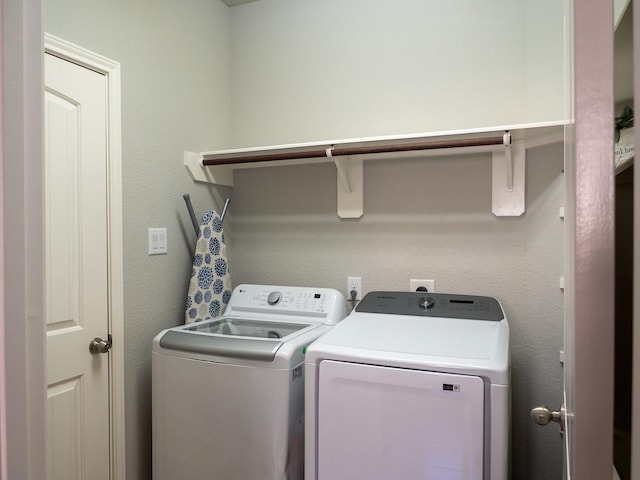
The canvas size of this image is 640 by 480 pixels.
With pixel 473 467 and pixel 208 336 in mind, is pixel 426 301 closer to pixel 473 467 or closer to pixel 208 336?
pixel 473 467

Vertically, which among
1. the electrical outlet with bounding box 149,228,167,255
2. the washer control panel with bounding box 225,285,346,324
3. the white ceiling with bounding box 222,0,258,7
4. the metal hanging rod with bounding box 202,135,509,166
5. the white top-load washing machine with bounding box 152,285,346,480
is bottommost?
the white top-load washing machine with bounding box 152,285,346,480

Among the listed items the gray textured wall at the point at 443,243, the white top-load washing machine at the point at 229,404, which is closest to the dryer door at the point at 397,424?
the white top-load washing machine at the point at 229,404

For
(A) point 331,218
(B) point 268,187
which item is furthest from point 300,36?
(A) point 331,218

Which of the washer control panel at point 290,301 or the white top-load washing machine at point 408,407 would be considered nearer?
the white top-load washing machine at point 408,407

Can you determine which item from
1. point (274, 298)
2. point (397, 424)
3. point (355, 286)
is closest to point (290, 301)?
point (274, 298)

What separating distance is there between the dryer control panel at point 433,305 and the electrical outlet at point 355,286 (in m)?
0.16

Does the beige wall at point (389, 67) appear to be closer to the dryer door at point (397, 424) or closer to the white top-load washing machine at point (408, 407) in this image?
the white top-load washing machine at point (408, 407)

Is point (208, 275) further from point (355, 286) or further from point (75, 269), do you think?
point (355, 286)

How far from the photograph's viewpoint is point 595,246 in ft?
1.27

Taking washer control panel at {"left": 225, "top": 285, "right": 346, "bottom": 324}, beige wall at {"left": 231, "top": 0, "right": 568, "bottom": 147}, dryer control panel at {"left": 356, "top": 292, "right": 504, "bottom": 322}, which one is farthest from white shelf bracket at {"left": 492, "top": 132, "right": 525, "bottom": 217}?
washer control panel at {"left": 225, "top": 285, "right": 346, "bottom": 324}

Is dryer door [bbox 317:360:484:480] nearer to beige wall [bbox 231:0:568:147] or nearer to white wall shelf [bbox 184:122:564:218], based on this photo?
white wall shelf [bbox 184:122:564:218]

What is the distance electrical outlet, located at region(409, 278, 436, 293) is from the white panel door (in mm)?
1378

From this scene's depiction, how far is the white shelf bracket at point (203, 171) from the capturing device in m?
2.10

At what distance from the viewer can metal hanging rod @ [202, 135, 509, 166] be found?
1716 millimetres
